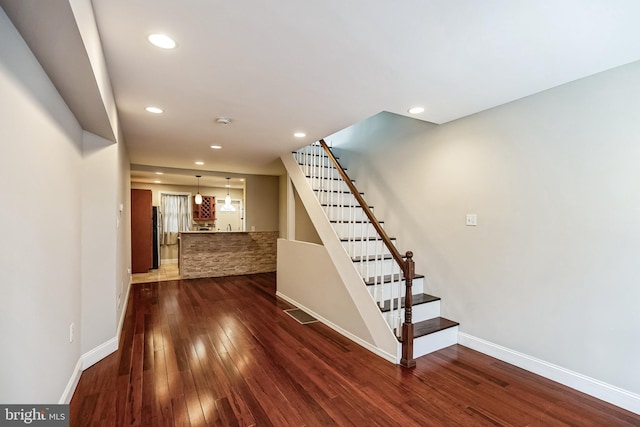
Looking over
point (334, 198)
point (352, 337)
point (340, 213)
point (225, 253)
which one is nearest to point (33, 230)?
point (352, 337)

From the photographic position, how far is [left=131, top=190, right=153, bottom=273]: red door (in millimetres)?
6660

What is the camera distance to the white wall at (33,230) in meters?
1.26

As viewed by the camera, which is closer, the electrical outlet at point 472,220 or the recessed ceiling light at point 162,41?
the recessed ceiling light at point 162,41

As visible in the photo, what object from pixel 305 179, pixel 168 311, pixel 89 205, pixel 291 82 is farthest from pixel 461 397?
pixel 168 311

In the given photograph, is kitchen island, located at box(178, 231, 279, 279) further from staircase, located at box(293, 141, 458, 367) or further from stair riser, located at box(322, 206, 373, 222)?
stair riser, located at box(322, 206, 373, 222)

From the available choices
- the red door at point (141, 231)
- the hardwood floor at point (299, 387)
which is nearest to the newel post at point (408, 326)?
the hardwood floor at point (299, 387)

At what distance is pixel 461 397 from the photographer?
2.19 m

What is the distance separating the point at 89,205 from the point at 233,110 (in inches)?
61.1

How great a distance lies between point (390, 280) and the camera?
3.30 m

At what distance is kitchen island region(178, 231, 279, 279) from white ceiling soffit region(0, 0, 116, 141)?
183 inches

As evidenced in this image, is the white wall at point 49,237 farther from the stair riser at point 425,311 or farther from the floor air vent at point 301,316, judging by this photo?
the stair riser at point 425,311

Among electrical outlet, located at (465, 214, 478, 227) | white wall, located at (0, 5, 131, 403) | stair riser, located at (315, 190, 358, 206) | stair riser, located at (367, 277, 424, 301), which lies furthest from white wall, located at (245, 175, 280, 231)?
electrical outlet, located at (465, 214, 478, 227)

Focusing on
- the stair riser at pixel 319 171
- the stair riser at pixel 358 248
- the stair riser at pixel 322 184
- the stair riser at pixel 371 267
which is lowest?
the stair riser at pixel 371 267

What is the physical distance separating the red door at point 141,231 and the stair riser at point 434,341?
631cm
